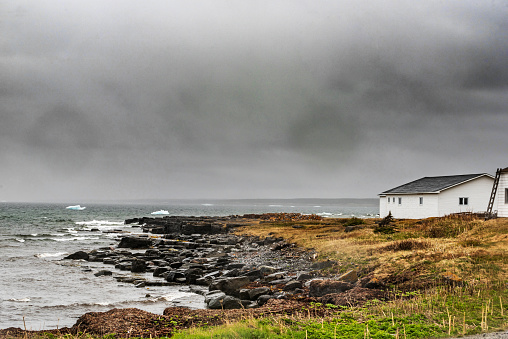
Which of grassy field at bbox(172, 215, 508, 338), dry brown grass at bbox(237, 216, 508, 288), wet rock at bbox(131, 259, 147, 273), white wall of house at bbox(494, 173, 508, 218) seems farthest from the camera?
white wall of house at bbox(494, 173, 508, 218)

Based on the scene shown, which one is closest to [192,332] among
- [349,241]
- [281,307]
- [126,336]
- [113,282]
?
[126,336]

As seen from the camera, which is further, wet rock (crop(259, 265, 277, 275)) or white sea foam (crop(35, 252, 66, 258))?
white sea foam (crop(35, 252, 66, 258))

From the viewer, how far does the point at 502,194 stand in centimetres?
3055

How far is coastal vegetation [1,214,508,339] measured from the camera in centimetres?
855

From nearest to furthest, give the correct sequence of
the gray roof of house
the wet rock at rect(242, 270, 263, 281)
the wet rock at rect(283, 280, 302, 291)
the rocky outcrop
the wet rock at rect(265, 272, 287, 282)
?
the rocky outcrop < the wet rock at rect(283, 280, 302, 291) < the wet rock at rect(265, 272, 287, 282) < the wet rock at rect(242, 270, 263, 281) < the gray roof of house

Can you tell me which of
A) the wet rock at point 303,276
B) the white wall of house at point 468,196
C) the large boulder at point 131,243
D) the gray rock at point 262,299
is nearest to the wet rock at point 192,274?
the wet rock at point 303,276

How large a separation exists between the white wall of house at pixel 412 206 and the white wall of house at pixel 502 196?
866cm

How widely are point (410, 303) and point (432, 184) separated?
36.3 metres

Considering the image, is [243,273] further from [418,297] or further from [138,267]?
[418,297]

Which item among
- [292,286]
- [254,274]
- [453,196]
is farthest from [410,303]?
[453,196]

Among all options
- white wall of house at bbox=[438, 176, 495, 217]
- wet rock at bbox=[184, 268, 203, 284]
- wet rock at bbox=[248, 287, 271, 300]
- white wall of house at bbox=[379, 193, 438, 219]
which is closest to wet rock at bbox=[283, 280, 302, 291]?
wet rock at bbox=[248, 287, 271, 300]

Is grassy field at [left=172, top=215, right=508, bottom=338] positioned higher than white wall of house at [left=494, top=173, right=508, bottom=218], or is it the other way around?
white wall of house at [left=494, top=173, right=508, bottom=218]

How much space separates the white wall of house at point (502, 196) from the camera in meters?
30.3

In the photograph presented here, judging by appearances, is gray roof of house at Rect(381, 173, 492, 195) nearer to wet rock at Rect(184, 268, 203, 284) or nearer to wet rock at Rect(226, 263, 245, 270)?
wet rock at Rect(226, 263, 245, 270)
